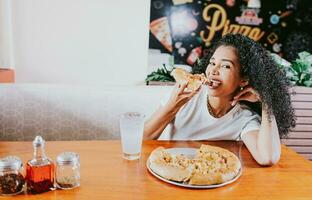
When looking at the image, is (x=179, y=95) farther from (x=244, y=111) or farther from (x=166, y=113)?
(x=244, y=111)

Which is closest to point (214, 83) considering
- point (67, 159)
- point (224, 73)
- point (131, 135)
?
point (224, 73)

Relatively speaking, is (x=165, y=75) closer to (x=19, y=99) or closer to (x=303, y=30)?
(x=19, y=99)

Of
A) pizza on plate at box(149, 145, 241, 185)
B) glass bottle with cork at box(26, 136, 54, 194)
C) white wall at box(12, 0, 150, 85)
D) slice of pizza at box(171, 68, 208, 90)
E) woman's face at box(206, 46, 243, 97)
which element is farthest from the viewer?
white wall at box(12, 0, 150, 85)

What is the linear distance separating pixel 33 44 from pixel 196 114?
2.03 m

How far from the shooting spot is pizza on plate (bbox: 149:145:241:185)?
115 centimetres

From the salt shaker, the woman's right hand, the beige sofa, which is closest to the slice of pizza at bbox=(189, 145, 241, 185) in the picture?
the woman's right hand

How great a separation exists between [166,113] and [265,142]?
453 millimetres

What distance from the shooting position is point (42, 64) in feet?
10.7

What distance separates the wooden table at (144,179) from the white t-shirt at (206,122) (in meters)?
0.17

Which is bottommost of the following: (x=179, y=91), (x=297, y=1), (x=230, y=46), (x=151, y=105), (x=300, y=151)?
(x=300, y=151)

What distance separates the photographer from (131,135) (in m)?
1.35

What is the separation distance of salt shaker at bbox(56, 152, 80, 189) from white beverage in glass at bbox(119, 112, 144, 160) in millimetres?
278

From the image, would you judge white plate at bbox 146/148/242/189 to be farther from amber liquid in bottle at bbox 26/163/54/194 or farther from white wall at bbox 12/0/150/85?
white wall at bbox 12/0/150/85

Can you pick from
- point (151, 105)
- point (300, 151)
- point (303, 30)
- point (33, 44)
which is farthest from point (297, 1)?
point (33, 44)
